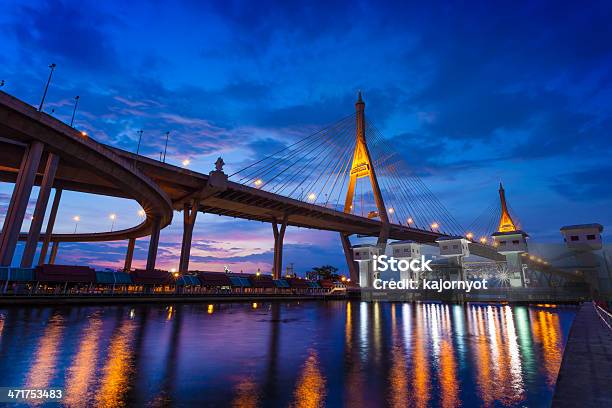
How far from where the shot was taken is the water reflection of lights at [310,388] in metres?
4.68

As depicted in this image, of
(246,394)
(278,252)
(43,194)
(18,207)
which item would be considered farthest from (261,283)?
(246,394)

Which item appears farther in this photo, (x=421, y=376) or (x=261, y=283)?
(x=261, y=283)

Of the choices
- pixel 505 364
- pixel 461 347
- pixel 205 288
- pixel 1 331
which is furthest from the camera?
pixel 205 288

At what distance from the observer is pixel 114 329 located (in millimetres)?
11703

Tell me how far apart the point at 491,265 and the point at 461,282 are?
927 inches

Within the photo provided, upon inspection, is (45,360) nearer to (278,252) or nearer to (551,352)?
(551,352)

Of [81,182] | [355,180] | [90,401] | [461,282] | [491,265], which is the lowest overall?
[90,401]

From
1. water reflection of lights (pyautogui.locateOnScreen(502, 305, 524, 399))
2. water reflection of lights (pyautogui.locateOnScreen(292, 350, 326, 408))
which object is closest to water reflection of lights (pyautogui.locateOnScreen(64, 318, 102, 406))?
water reflection of lights (pyautogui.locateOnScreen(292, 350, 326, 408))

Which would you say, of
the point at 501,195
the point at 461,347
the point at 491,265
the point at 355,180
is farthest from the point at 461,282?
the point at 501,195

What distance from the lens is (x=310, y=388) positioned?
5.37m

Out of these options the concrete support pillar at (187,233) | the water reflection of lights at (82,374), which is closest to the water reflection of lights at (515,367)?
the water reflection of lights at (82,374)

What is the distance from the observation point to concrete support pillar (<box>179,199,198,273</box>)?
48531mm

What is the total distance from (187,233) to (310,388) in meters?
48.1

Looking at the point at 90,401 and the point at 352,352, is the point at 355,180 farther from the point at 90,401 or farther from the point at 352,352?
the point at 90,401
